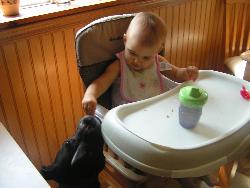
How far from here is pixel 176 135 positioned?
0.97 metres

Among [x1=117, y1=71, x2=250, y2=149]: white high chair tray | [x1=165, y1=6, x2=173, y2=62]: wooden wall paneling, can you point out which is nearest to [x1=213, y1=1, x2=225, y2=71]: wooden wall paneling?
[x1=165, y1=6, x2=173, y2=62]: wooden wall paneling

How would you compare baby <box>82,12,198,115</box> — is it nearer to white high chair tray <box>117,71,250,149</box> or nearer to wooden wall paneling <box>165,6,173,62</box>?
white high chair tray <box>117,71,250,149</box>

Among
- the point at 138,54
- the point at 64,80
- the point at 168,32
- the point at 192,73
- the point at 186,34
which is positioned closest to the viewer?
the point at 138,54

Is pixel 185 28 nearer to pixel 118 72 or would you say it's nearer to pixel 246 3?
pixel 246 3

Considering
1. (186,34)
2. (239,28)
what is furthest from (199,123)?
(239,28)

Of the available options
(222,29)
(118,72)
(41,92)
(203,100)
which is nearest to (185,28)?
(222,29)

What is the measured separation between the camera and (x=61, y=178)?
1.12m

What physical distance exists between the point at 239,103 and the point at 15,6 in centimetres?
97

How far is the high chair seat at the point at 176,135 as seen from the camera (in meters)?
0.88

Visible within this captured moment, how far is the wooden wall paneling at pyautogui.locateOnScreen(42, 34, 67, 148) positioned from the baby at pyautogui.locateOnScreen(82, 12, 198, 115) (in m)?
0.31

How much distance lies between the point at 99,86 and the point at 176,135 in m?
0.38

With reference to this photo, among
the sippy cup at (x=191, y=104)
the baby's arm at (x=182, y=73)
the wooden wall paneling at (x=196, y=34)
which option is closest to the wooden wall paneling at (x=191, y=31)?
the wooden wall paneling at (x=196, y=34)

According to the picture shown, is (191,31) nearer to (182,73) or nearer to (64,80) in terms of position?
(182,73)

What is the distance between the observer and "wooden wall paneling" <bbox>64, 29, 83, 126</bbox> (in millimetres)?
1472
